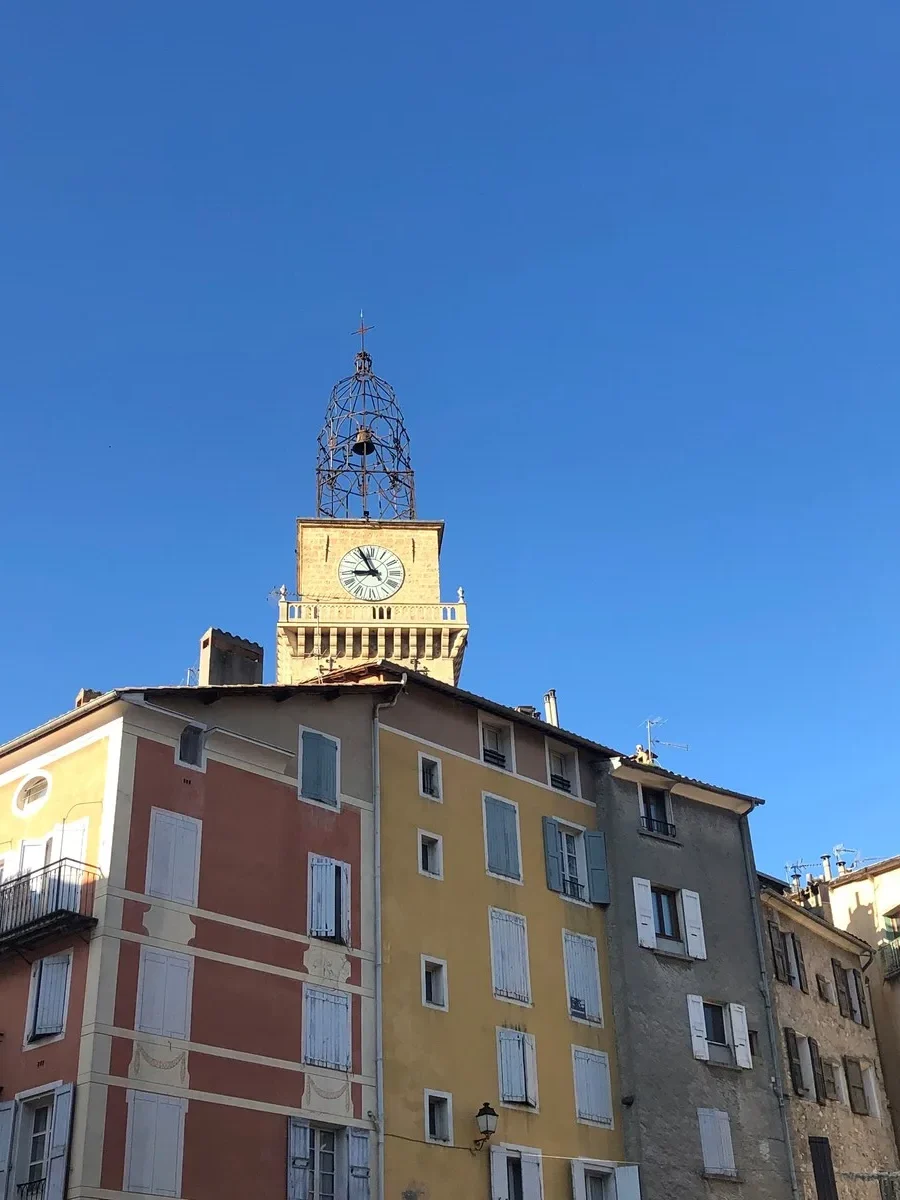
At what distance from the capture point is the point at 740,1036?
40531 millimetres

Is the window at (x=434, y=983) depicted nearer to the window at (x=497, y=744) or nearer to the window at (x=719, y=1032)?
the window at (x=497, y=744)

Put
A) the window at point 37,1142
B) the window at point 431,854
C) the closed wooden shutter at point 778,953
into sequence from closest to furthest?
the window at point 37,1142 < the window at point 431,854 < the closed wooden shutter at point 778,953

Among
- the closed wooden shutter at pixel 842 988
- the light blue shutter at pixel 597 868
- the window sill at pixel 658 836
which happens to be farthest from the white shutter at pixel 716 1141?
the closed wooden shutter at pixel 842 988

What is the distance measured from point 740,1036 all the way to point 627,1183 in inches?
229

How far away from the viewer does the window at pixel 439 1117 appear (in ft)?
109

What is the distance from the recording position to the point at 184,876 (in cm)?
3109

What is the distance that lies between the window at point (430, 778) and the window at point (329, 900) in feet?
12.6

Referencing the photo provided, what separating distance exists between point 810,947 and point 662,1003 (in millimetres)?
9013

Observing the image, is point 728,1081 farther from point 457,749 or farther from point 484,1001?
point 457,749

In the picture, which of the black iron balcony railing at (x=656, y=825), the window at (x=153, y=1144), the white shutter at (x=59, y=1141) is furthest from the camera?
the black iron balcony railing at (x=656, y=825)

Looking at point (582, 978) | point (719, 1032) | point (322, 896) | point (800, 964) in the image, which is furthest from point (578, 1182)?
point (800, 964)

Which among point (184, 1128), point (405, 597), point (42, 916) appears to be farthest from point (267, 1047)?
point (405, 597)

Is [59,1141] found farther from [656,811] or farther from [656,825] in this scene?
[656,811]

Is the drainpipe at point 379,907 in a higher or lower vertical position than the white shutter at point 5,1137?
higher
